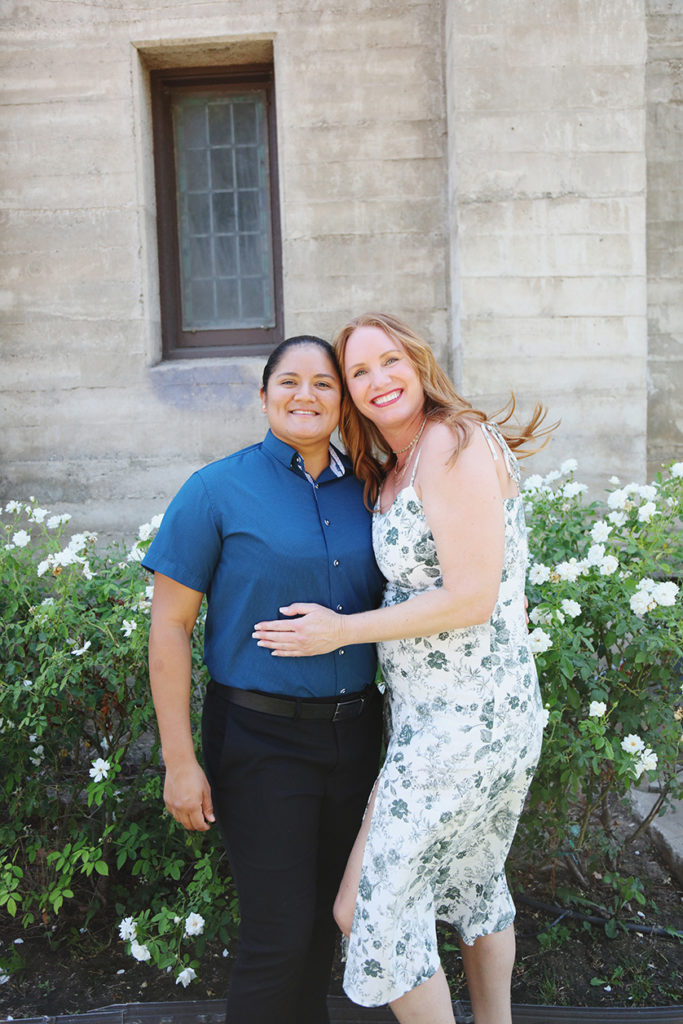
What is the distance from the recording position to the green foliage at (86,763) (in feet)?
9.36

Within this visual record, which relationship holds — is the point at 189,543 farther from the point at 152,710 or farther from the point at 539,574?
the point at 539,574

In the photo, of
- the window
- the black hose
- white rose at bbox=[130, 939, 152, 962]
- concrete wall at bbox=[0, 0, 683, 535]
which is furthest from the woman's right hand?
the window

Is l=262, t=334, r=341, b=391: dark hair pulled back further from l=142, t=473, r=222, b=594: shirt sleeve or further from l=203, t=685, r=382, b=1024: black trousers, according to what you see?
l=203, t=685, r=382, b=1024: black trousers

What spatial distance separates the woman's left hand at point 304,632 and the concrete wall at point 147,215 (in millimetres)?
3369

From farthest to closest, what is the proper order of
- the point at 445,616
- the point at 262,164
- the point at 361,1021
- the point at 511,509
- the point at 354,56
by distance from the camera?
the point at 262,164 → the point at 354,56 → the point at 361,1021 → the point at 511,509 → the point at 445,616

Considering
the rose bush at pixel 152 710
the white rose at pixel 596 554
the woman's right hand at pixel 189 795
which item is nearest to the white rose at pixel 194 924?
the rose bush at pixel 152 710

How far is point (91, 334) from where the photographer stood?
533cm

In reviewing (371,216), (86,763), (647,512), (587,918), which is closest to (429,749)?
(647,512)

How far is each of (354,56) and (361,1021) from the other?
5126 mm

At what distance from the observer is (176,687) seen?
7.38ft

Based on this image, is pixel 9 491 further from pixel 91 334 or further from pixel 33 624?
pixel 33 624

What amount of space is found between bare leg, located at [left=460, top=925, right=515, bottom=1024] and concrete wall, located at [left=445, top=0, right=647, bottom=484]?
3118 mm

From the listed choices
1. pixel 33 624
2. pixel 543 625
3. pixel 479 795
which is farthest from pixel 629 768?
pixel 33 624

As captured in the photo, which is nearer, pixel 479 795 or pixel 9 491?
pixel 479 795
